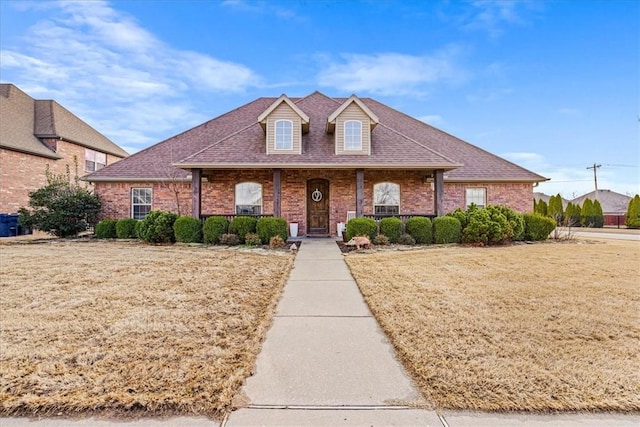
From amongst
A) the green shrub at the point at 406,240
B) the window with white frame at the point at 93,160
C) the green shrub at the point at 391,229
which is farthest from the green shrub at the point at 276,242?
the window with white frame at the point at 93,160

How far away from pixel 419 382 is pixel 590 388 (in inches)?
55.9

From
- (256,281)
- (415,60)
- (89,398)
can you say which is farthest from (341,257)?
(415,60)

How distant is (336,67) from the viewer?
769 inches

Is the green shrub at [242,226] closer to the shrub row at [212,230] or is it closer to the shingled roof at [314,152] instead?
the shrub row at [212,230]

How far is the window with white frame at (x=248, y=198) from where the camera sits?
51.8ft

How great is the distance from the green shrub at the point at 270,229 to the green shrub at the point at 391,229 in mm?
3798

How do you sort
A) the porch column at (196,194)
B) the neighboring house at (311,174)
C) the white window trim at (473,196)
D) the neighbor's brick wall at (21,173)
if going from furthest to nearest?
1. the neighbor's brick wall at (21,173)
2. the white window trim at (473,196)
3. the neighboring house at (311,174)
4. the porch column at (196,194)

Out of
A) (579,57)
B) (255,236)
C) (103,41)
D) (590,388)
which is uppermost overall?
(103,41)

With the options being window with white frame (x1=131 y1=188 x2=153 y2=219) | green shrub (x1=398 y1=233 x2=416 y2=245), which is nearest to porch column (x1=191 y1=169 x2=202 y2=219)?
window with white frame (x1=131 y1=188 x2=153 y2=219)

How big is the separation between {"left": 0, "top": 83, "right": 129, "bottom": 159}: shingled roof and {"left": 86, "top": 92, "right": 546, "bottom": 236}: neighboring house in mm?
7698

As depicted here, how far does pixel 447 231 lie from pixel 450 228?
160mm

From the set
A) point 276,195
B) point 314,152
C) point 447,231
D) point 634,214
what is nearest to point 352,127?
point 314,152

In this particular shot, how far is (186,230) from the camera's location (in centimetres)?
1273

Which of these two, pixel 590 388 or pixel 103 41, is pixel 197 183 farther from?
pixel 590 388
